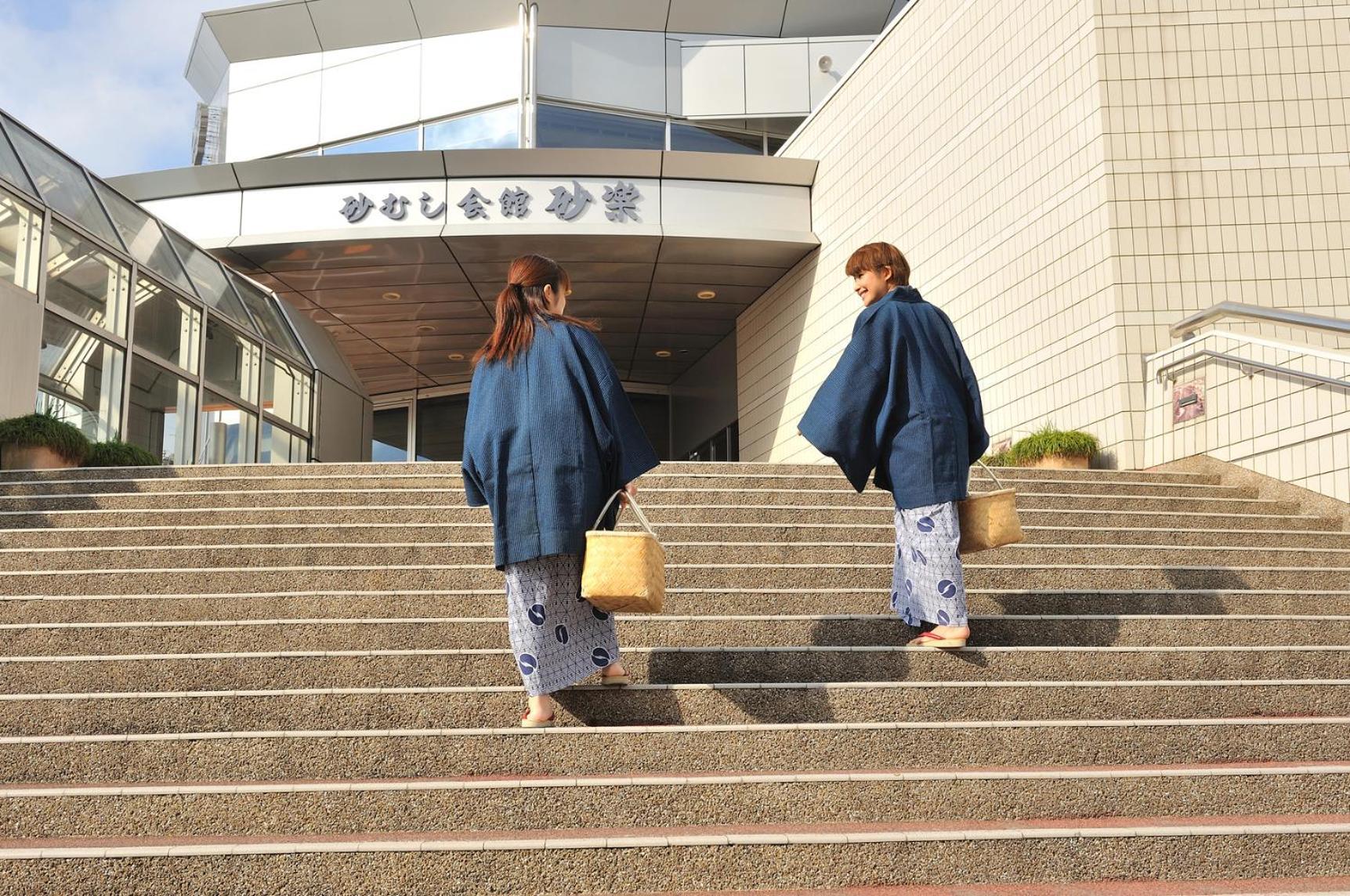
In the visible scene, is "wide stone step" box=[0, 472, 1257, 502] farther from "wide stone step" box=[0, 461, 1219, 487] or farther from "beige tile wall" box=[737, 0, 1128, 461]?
"beige tile wall" box=[737, 0, 1128, 461]

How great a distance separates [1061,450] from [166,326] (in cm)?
989

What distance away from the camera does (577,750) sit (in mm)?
3578

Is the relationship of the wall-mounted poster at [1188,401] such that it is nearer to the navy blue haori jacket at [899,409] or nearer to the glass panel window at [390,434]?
the navy blue haori jacket at [899,409]

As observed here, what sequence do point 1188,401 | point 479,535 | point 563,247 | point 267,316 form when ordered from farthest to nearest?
point 267,316
point 563,247
point 1188,401
point 479,535

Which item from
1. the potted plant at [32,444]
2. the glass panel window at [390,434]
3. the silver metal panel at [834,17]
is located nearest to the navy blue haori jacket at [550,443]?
the potted plant at [32,444]

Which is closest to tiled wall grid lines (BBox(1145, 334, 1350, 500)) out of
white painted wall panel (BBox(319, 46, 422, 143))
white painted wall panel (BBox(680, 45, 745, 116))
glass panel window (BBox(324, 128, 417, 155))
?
white painted wall panel (BBox(680, 45, 745, 116))

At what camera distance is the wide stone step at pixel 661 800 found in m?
3.23

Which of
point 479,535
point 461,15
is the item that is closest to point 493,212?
point 461,15

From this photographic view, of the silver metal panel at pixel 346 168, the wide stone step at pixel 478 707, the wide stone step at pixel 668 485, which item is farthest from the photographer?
the silver metal panel at pixel 346 168

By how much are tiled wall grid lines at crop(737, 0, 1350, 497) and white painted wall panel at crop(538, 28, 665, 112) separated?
656 cm

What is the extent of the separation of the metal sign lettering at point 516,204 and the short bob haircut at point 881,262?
1042 centimetres

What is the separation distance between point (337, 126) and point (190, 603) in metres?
14.4

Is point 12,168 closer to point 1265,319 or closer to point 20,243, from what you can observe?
point 20,243

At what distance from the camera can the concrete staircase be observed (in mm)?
3029
